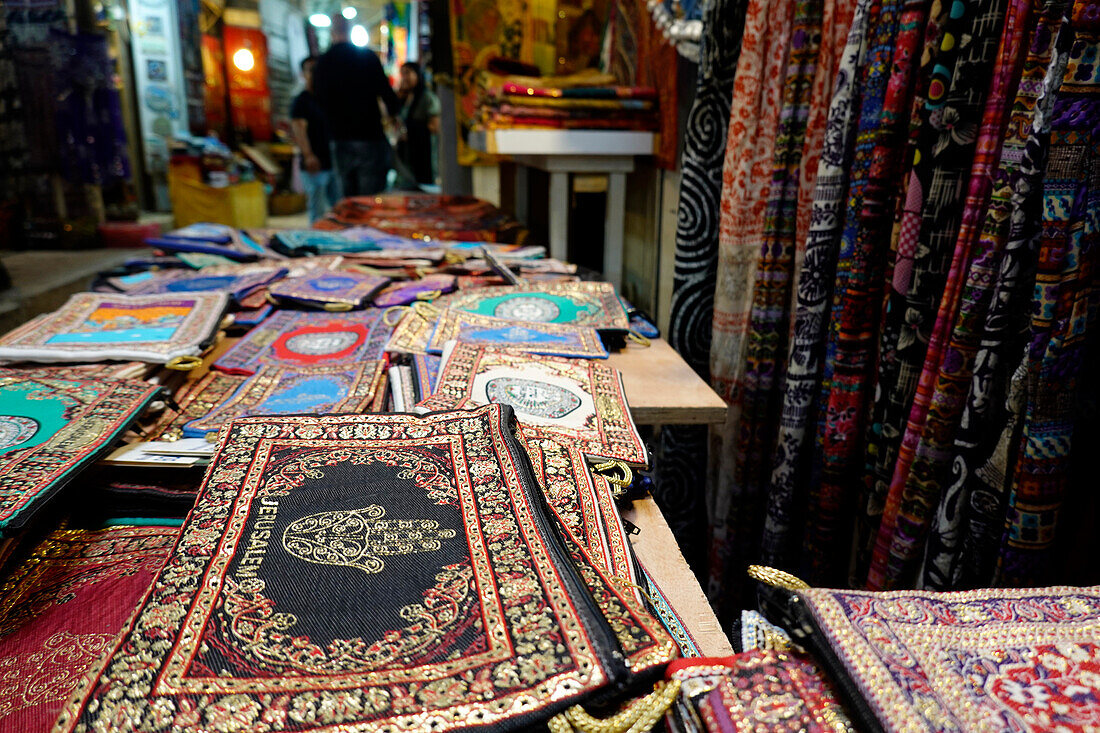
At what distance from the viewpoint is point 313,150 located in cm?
725

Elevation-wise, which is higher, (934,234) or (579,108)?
(579,108)

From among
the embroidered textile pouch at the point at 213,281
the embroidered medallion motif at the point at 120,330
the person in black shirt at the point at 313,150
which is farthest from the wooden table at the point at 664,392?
the person in black shirt at the point at 313,150

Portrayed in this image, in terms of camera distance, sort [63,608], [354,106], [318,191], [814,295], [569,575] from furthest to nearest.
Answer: [318,191], [354,106], [814,295], [63,608], [569,575]

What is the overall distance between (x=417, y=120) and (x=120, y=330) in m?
5.97

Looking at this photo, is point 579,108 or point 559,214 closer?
point 579,108

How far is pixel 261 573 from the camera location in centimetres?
73

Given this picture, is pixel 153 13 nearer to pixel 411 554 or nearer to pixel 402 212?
pixel 402 212

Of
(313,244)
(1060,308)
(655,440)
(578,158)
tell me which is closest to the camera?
(1060,308)

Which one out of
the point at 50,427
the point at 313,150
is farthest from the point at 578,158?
the point at 313,150

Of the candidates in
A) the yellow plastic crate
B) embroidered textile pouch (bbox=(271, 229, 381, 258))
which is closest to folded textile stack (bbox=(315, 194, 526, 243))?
embroidered textile pouch (bbox=(271, 229, 381, 258))

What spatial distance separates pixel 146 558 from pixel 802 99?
5.85 ft

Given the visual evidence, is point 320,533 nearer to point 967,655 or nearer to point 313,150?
point 967,655

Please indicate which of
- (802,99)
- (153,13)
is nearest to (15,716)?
(802,99)

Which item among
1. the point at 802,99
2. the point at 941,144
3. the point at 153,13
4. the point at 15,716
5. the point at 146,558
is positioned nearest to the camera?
the point at 15,716
